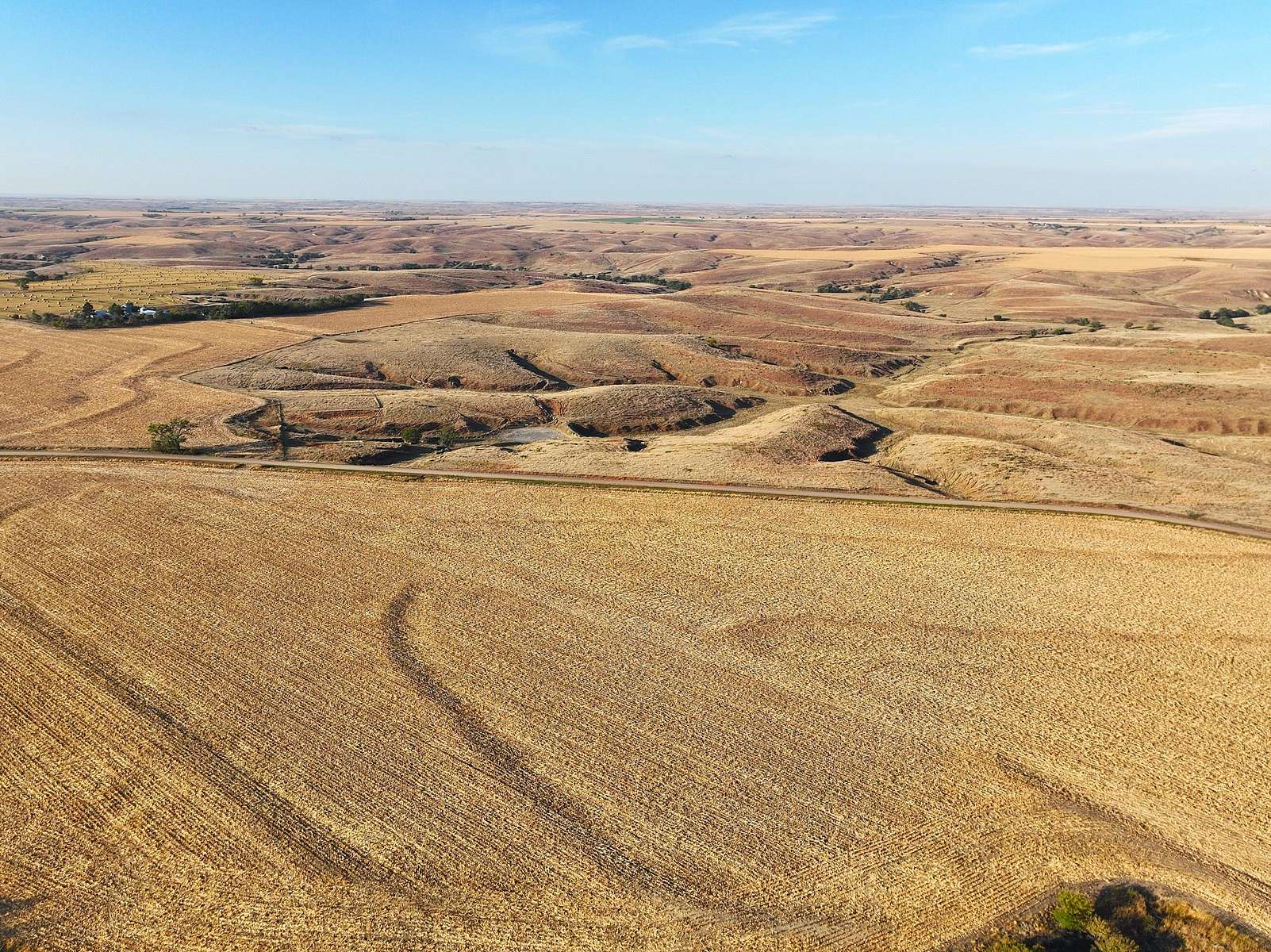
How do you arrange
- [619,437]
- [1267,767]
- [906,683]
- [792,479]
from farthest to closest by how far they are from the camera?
[619,437], [792,479], [906,683], [1267,767]

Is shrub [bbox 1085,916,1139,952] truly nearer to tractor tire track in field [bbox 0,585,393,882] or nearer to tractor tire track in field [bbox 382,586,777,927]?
tractor tire track in field [bbox 382,586,777,927]

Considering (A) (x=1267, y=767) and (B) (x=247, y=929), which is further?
(A) (x=1267, y=767)

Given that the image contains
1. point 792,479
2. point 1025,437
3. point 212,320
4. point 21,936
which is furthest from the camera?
point 212,320

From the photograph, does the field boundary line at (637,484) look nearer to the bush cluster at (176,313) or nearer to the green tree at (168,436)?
the green tree at (168,436)

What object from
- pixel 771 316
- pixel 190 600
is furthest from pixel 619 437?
pixel 771 316

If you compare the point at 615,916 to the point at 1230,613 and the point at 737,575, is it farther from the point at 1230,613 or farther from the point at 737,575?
the point at 1230,613
